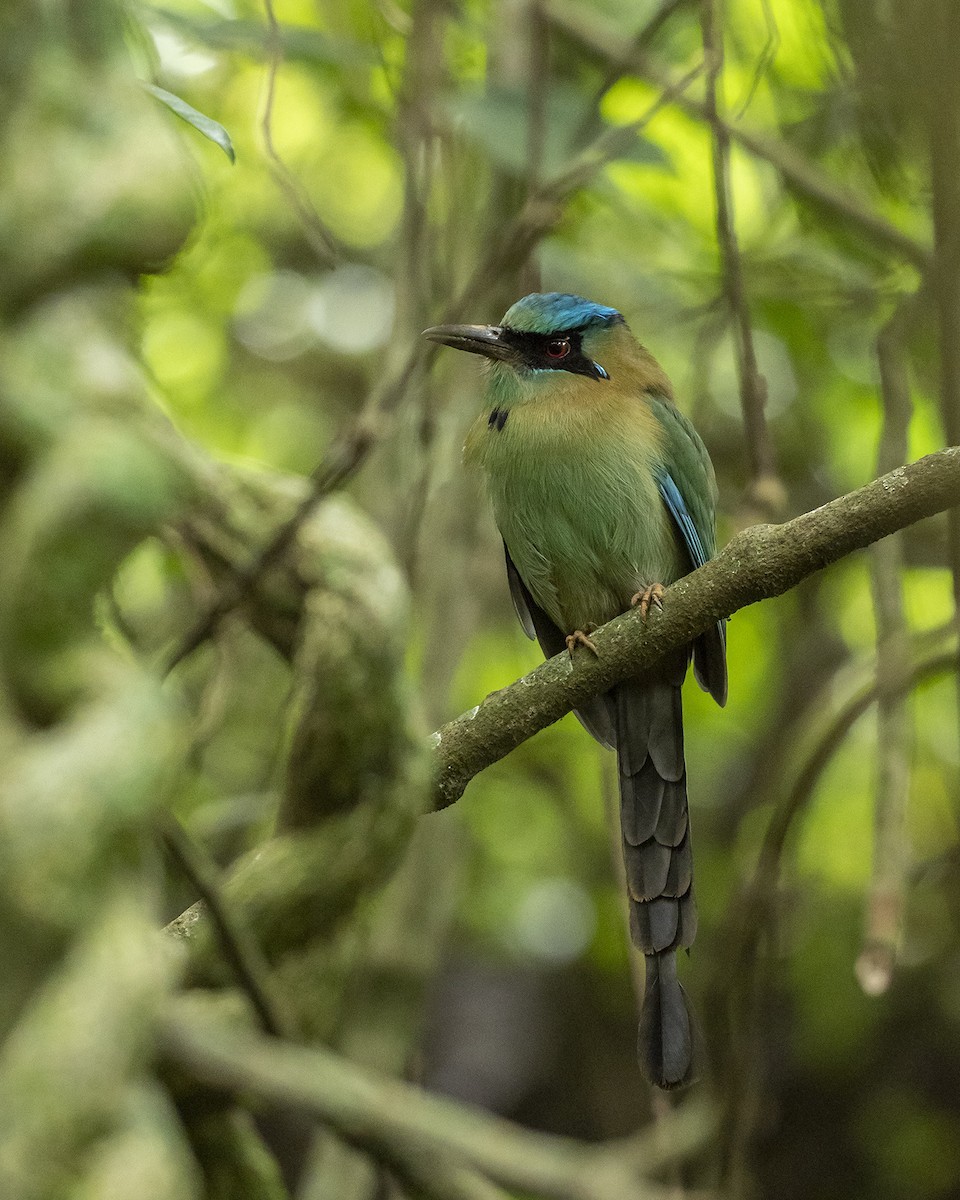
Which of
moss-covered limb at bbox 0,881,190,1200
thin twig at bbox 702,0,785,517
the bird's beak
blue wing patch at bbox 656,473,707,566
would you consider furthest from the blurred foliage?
blue wing patch at bbox 656,473,707,566

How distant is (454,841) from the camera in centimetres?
356

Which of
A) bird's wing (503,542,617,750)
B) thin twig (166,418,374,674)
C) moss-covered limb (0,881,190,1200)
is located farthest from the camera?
bird's wing (503,542,617,750)

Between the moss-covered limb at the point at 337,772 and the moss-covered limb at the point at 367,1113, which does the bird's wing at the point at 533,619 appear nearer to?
the moss-covered limb at the point at 337,772

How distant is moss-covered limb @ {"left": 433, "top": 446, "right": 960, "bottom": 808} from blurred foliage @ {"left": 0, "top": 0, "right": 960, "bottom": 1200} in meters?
0.46

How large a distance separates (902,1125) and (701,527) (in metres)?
2.14

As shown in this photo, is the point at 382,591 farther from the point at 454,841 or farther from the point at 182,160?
the point at 454,841

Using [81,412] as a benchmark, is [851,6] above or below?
above

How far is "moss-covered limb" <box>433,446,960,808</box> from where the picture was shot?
1.92m

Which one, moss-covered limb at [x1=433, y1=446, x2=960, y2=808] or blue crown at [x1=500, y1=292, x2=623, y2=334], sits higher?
blue crown at [x1=500, y1=292, x2=623, y2=334]

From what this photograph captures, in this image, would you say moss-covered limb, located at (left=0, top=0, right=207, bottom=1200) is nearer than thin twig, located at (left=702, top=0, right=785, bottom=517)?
Yes

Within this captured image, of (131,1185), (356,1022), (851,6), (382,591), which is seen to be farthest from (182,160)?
(356,1022)

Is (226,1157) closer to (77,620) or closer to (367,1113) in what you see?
(367,1113)

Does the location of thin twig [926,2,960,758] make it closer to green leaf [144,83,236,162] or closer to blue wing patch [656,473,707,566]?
green leaf [144,83,236,162]

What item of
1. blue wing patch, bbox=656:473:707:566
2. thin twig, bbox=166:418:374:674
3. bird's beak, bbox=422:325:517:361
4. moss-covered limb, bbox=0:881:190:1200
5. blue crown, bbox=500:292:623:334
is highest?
blue crown, bbox=500:292:623:334
